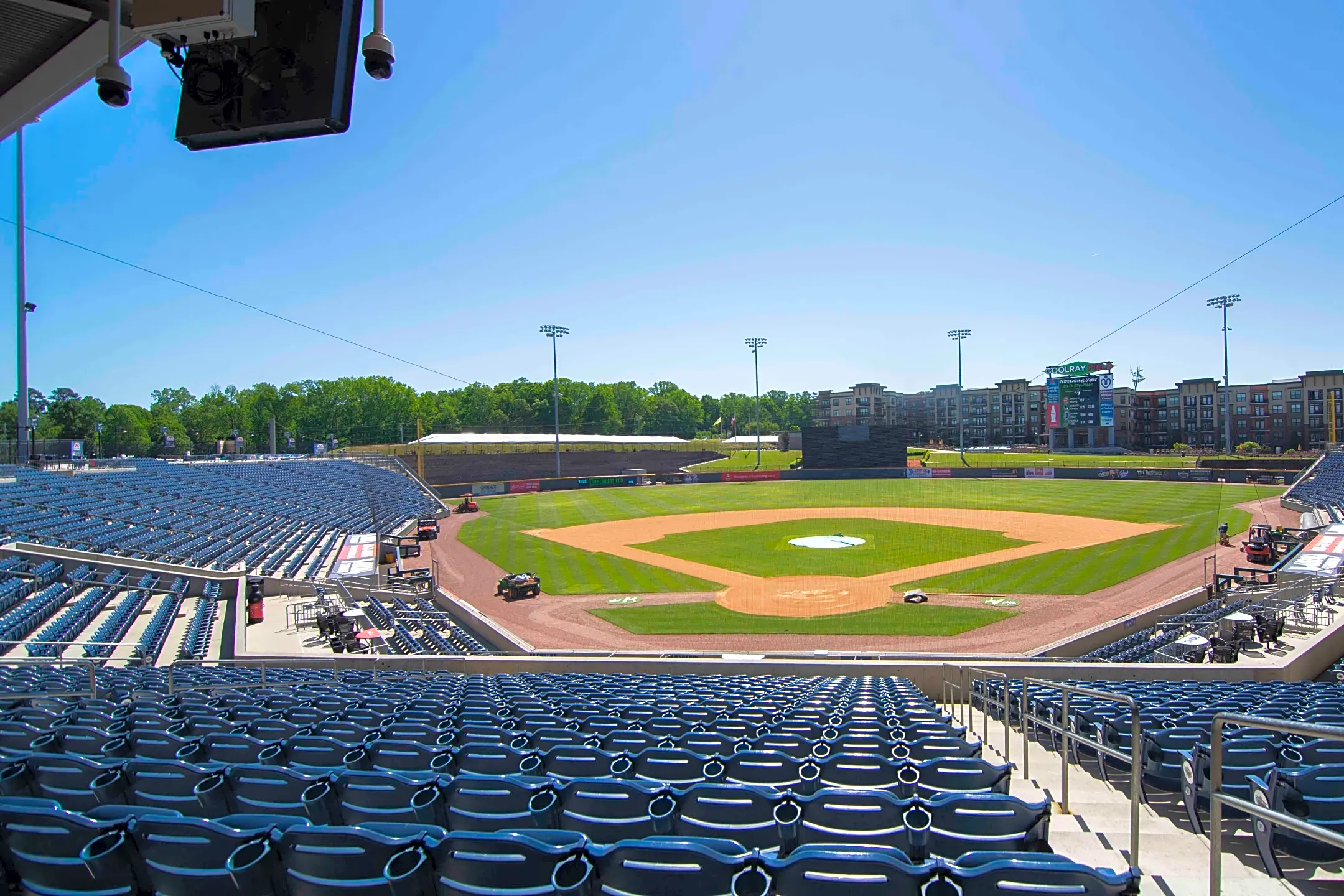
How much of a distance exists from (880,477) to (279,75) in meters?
75.1

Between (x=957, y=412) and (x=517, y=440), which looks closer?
(x=517, y=440)

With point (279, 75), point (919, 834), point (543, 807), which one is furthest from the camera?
point (279, 75)

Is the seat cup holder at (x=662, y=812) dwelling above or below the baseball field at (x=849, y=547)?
above

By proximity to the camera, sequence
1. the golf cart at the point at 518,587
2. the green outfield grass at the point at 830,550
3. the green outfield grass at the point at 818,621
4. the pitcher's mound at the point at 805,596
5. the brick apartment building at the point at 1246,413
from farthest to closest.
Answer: the brick apartment building at the point at 1246,413 < the green outfield grass at the point at 830,550 < the golf cart at the point at 518,587 < the pitcher's mound at the point at 805,596 < the green outfield grass at the point at 818,621

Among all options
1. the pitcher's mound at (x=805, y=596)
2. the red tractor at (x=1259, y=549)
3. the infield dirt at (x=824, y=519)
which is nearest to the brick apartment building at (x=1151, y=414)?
the infield dirt at (x=824, y=519)

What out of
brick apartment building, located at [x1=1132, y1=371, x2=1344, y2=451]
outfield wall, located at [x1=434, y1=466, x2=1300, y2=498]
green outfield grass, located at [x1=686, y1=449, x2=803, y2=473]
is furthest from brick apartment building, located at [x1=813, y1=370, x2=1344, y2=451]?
outfield wall, located at [x1=434, y1=466, x2=1300, y2=498]

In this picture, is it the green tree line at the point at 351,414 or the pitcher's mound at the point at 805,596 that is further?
the green tree line at the point at 351,414

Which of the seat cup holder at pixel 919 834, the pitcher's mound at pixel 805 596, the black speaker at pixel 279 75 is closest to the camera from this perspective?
the seat cup holder at pixel 919 834

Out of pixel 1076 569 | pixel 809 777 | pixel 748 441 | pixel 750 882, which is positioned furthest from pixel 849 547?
pixel 748 441

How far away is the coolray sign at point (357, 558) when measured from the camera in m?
27.5

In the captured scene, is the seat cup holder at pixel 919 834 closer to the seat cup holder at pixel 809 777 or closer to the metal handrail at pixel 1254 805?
the seat cup holder at pixel 809 777

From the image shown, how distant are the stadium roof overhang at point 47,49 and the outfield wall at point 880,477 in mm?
67917

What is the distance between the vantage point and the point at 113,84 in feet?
16.0

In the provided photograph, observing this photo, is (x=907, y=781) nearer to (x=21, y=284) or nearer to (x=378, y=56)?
(x=378, y=56)
